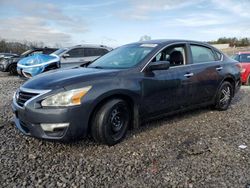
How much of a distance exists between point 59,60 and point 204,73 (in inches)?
269

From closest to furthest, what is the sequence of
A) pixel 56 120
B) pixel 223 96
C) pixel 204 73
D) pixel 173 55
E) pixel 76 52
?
pixel 56 120, pixel 173 55, pixel 204 73, pixel 223 96, pixel 76 52

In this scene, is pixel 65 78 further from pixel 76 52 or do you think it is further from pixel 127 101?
pixel 76 52

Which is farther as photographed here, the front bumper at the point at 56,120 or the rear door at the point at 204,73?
the rear door at the point at 204,73

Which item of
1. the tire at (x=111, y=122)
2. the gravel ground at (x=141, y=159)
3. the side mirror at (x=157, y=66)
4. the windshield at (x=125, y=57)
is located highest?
the windshield at (x=125, y=57)

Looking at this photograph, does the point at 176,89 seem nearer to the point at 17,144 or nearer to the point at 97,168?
the point at 97,168

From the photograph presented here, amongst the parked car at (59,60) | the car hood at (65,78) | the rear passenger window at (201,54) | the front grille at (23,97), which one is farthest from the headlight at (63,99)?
the parked car at (59,60)

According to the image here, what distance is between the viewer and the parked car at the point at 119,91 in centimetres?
375

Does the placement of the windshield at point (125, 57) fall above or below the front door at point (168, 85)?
above

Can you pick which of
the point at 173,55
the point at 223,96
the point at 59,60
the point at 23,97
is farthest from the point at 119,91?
the point at 59,60

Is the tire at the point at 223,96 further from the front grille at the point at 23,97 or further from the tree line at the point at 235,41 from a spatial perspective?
the tree line at the point at 235,41

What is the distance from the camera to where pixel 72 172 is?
3395 millimetres

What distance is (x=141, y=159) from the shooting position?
12.4 feet

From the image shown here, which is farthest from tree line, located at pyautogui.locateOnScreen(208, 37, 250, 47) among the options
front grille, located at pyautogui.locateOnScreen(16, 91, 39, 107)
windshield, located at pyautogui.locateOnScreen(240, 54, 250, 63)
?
front grille, located at pyautogui.locateOnScreen(16, 91, 39, 107)

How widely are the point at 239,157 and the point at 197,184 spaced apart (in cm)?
104
